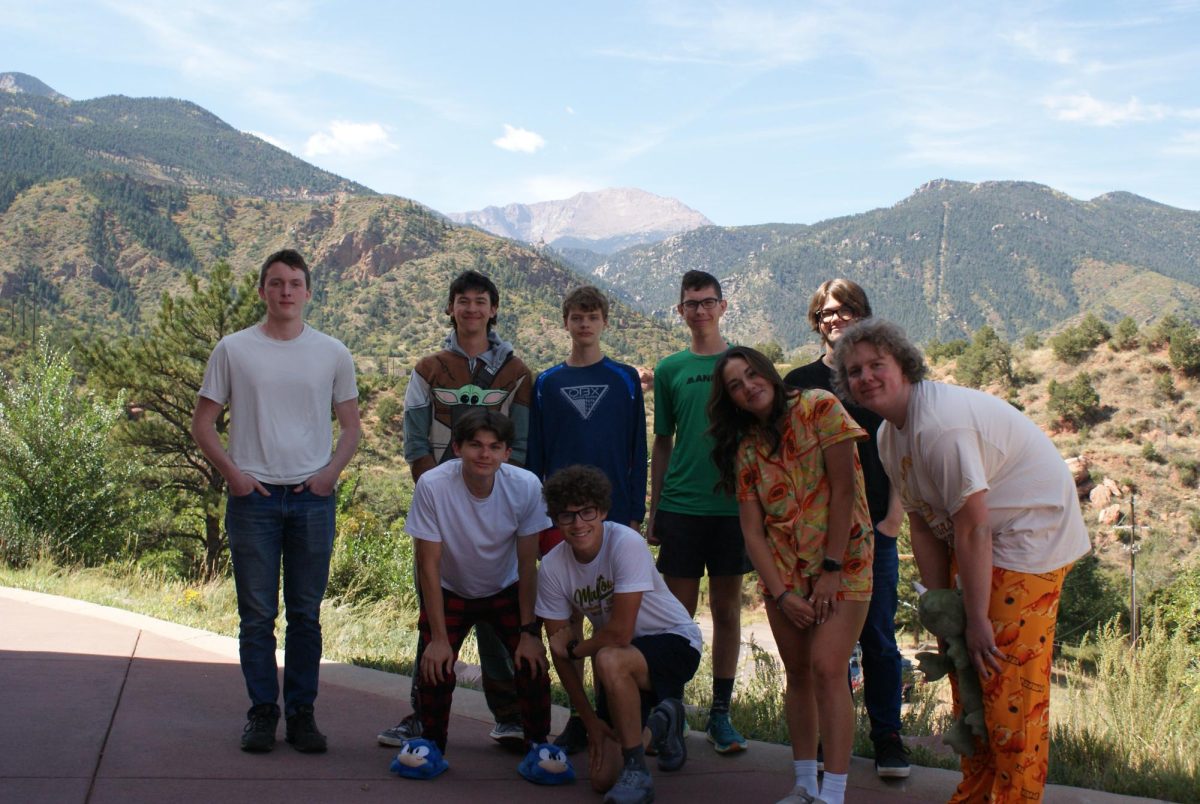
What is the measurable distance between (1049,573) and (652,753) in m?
1.75

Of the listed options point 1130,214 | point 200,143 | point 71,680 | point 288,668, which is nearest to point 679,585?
point 288,668

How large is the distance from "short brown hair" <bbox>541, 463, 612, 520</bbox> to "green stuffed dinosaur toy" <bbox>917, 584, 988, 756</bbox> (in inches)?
45.6

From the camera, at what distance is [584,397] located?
4.28 meters

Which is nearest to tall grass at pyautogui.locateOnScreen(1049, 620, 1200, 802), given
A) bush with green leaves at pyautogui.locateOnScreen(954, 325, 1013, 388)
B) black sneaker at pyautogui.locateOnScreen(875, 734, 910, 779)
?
black sneaker at pyautogui.locateOnScreen(875, 734, 910, 779)

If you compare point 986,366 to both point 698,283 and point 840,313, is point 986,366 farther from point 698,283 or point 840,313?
point 840,313

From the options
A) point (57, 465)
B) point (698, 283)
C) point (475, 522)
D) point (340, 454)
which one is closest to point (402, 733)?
point (475, 522)

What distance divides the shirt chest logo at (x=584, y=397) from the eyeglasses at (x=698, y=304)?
51cm

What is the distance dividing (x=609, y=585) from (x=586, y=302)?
1308 mm

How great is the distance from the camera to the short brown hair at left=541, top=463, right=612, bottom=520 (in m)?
3.51

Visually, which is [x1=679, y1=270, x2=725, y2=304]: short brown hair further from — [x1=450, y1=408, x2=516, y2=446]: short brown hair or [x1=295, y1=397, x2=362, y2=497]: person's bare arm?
[x1=295, y1=397, x2=362, y2=497]: person's bare arm

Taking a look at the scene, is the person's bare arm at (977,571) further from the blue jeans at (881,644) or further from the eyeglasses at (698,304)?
the eyeglasses at (698,304)

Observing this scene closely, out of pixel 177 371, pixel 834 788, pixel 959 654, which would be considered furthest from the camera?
pixel 177 371

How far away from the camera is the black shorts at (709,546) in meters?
4.10

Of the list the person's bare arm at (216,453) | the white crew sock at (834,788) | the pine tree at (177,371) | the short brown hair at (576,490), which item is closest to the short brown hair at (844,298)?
the short brown hair at (576,490)
